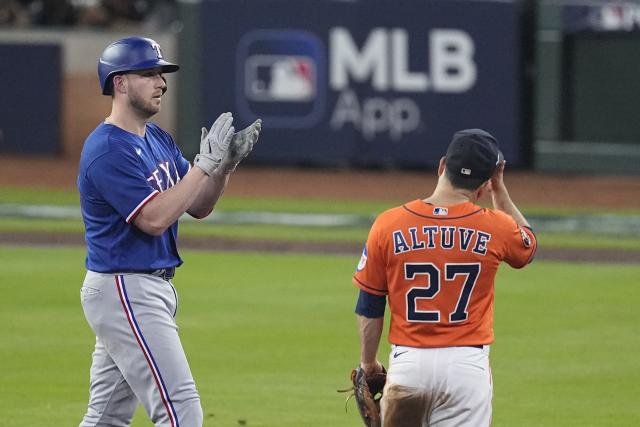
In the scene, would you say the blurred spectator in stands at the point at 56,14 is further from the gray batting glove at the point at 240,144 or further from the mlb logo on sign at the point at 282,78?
the gray batting glove at the point at 240,144

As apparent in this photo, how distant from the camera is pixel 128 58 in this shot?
234 inches

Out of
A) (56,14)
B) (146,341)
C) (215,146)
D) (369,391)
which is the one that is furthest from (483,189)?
(56,14)

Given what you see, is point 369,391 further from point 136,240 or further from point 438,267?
point 136,240

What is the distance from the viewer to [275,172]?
2273 centimetres

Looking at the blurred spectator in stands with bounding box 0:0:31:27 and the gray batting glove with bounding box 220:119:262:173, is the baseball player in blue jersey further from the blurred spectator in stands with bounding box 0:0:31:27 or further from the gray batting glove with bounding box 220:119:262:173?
the blurred spectator in stands with bounding box 0:0:31:27

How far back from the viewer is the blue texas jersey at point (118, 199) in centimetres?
577

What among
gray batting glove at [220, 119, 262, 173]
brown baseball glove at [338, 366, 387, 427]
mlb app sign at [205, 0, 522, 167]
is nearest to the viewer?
brown baseball glove at [338, 366, 387, 427]

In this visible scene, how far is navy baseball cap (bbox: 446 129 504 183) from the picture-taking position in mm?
5445

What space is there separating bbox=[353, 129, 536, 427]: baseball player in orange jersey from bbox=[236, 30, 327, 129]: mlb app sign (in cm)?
1667

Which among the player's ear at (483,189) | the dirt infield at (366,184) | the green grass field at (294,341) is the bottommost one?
the dirt infield at (366,184)

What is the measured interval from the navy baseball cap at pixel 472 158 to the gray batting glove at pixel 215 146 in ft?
3.17

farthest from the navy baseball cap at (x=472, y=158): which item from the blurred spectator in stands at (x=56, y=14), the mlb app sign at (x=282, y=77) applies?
the blurred spectator in stands at (x=56, y=14)

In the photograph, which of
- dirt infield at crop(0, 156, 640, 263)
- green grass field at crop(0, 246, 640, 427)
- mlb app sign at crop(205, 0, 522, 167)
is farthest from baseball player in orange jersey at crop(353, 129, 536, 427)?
mlb app sign at crop(205, 0, 522, 167)

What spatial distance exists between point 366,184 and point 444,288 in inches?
637
